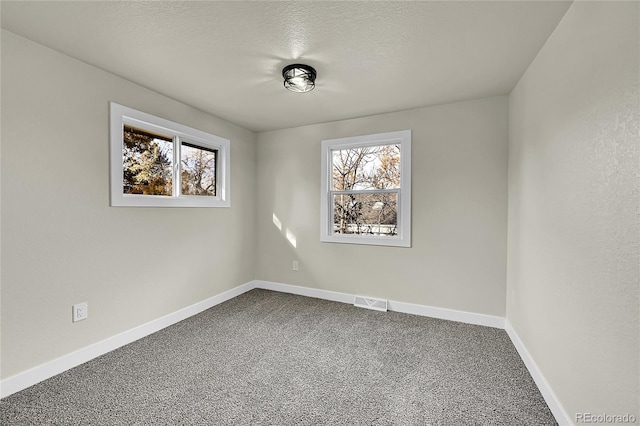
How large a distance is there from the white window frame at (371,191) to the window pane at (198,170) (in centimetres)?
141

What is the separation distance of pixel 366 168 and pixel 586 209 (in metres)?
2.36

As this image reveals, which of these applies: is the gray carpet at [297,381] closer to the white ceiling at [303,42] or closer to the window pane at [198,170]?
the window pane at [198,170]

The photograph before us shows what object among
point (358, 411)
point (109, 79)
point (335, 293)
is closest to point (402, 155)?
point (335, 293)

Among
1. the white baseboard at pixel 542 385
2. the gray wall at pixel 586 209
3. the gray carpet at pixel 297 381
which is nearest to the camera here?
the gray wall at pixel 586 209

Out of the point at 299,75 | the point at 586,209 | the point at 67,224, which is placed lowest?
the point at 67,224

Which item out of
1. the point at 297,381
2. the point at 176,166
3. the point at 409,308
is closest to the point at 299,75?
the point at 176,166

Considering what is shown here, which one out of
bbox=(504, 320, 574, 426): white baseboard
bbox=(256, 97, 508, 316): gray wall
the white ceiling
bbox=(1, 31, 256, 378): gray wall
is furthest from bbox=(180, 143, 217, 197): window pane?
bbox=(504, 320, 574, 426): white baseboard

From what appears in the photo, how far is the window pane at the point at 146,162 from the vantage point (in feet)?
8.38

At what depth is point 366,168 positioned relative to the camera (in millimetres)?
3541

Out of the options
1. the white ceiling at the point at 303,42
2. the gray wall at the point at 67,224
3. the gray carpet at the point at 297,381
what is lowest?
the gray carpet at the point at 297,381

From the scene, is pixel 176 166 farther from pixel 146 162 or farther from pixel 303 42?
pixel 303 42

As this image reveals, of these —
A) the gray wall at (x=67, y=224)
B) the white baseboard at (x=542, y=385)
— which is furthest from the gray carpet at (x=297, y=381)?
the gray wall at (x=67, y=224)

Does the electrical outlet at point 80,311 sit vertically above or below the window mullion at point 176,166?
below

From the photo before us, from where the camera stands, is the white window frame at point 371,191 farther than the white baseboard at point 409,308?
Yes
